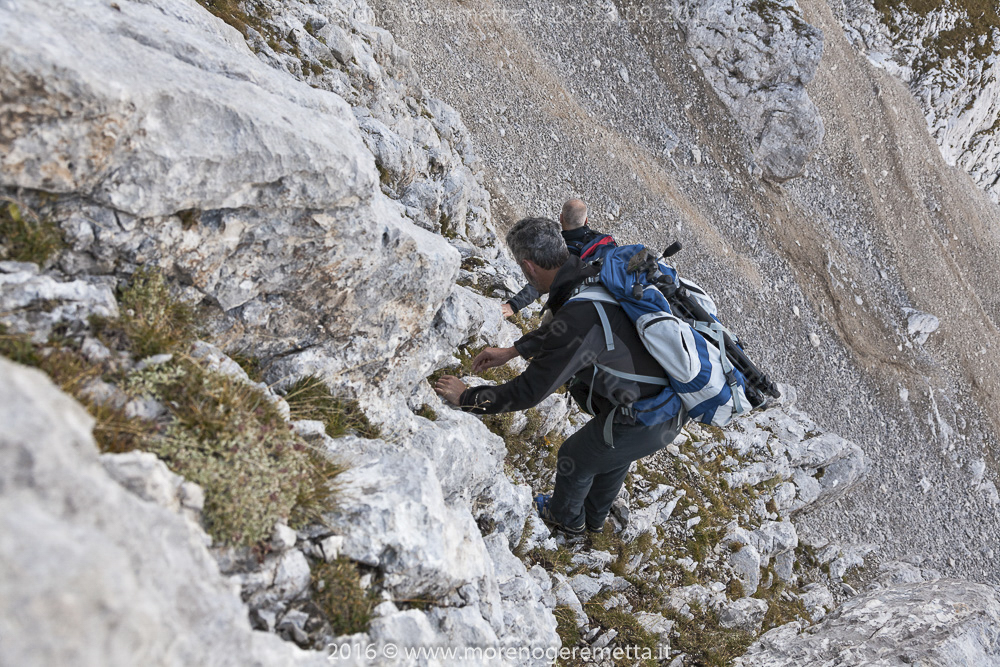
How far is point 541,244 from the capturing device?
231 inches

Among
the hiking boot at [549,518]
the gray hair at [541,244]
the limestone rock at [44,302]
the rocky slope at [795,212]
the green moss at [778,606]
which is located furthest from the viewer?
the rocky slope at [795,212]

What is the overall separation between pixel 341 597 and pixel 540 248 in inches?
149

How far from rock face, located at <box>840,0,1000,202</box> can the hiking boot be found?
32.5 meters

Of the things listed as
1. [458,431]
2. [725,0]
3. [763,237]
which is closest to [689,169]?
[763,237]

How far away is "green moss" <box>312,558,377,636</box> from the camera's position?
11.5 feet

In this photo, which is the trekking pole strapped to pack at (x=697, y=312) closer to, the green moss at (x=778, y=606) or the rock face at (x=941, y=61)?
the green moss at (x=778, y=606)

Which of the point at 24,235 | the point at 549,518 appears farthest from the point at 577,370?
the point at 24,235

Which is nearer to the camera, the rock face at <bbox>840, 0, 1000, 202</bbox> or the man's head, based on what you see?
the man's head

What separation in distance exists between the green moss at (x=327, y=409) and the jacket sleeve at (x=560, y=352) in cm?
151

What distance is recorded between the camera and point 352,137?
5.06 meters

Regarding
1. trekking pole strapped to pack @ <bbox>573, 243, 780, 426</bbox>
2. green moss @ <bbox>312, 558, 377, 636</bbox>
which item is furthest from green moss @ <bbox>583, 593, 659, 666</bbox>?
green moss @ <bbox>312, 558, 377, 636</bbox>

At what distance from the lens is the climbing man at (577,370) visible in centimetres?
526

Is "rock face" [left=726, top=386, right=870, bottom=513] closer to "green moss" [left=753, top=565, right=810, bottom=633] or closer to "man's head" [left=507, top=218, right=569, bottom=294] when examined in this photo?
"green moss" [left=753, top=565, right=810, bottom=633]

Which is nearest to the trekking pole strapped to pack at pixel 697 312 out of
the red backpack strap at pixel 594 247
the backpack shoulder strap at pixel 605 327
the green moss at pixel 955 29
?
the backpack shoulder strap at pixel 605 327
